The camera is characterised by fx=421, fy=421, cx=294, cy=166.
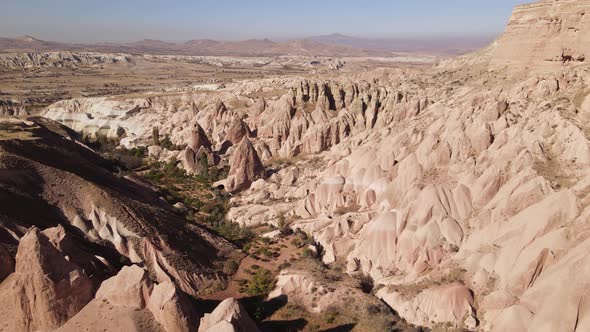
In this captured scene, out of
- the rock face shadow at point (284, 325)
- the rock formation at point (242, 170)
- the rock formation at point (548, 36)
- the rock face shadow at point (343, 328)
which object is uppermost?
the rock formation at point (548, 36)

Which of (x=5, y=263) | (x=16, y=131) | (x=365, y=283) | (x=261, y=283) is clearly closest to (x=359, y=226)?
(x=365, y=283)

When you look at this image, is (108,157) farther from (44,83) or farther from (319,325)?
(44,83)

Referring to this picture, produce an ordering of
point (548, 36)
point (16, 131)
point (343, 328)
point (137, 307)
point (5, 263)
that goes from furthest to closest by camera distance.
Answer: point (16, 131) < point (548, 36) < point (343, 328) < point (5, 263) < point (137, 307)

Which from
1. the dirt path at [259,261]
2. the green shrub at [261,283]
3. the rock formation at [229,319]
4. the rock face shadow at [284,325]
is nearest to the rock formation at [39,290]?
the rock formation at [229,319]

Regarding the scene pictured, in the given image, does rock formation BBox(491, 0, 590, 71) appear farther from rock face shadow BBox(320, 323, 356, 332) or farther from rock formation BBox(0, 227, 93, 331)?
rock formation BBox(0, 227, 93, 331)

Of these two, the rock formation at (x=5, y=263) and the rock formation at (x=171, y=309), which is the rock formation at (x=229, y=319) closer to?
the rock formation at (x=171, y=309)

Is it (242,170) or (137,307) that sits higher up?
(137,307)

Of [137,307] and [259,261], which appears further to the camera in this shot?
[259,261]

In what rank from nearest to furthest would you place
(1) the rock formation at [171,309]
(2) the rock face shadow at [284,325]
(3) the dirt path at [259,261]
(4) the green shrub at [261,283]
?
(1) the rock formation at [171,309] < (2) the rock face shadow at [284,325] < (4) the green shrub at [261,283] < (3) the dirt path at [259,261]

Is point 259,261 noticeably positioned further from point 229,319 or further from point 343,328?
point 229,319
